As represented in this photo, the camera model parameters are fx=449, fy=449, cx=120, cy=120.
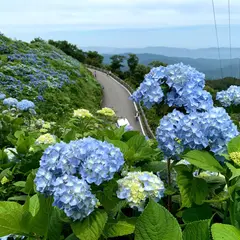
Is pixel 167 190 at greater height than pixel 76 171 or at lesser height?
lesser

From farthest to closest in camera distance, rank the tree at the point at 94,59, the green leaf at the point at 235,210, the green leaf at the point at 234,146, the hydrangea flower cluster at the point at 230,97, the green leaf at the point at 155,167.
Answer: the tree at the point at 94,59
the hydrangea flower cluster at the point at 230,97
the green leaf at the point at 155,167
the green leaf at the point at 234,146
the green leaf at the point at 235,210

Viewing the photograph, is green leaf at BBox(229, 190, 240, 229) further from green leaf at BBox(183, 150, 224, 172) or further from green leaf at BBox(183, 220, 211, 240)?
green leaf at BBox(183, 220, 211, 240)

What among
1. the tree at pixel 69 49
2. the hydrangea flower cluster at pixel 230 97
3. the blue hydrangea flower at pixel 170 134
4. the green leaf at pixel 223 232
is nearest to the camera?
the green leaf at pixel 223 232

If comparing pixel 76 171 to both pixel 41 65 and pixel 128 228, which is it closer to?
pixel 128 228

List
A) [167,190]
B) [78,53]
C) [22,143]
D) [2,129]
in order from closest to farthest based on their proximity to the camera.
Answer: [167,190], [22,143], [2,129], [78,53]

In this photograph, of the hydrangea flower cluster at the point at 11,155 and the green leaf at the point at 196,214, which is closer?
the green leaf at the point at 196,214

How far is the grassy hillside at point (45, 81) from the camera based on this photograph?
54.4 feet

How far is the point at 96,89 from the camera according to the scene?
75.5ft

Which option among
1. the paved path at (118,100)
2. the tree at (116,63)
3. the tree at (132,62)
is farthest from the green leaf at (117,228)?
the tree at (116,63)

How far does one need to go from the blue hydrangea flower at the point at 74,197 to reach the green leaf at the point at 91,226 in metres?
0.03

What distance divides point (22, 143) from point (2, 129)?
1321 millimetres

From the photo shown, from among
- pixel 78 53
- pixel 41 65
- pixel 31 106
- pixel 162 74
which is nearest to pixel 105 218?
pixel 162 74

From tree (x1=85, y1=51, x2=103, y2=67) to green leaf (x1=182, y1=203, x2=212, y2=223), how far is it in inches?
1423

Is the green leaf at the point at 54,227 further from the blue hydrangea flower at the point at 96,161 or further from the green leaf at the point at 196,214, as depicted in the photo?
the green leaf at the point at 196,214
